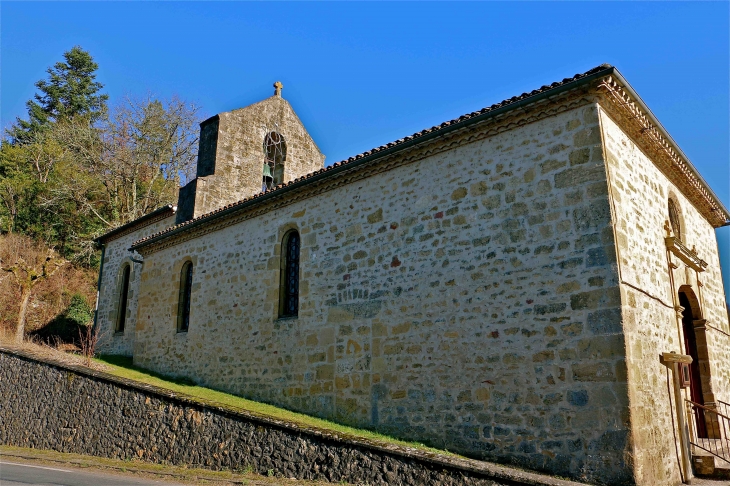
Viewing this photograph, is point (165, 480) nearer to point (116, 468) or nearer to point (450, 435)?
point (116, 468)

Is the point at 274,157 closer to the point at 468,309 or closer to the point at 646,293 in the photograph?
the point at 468,309

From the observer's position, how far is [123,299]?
20609 millimetres

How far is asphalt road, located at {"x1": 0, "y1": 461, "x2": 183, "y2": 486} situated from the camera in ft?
24.6

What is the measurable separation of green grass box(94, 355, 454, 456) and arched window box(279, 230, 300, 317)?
213 centimetres

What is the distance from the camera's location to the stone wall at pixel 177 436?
7293 millimetres

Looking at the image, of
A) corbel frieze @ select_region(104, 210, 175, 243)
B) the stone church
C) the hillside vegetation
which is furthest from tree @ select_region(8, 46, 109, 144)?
the stone church

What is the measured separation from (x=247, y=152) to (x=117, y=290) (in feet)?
24.0

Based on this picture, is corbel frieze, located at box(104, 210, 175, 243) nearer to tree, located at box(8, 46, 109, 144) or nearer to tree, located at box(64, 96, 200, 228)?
tree, located at box(64, 96, 200, 228)

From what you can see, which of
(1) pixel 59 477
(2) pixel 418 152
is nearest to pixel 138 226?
(1) pixel 59 477

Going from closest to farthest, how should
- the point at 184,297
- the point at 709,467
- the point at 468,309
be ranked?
1. the point at 709,467
2. the point at 468,309
3. the point at 184,297

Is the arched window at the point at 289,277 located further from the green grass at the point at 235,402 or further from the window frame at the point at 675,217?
the window frame at the point at 675,217

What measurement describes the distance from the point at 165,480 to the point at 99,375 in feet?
14.7

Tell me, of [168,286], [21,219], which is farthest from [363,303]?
[21,219]

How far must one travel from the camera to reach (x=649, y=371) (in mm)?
7902
